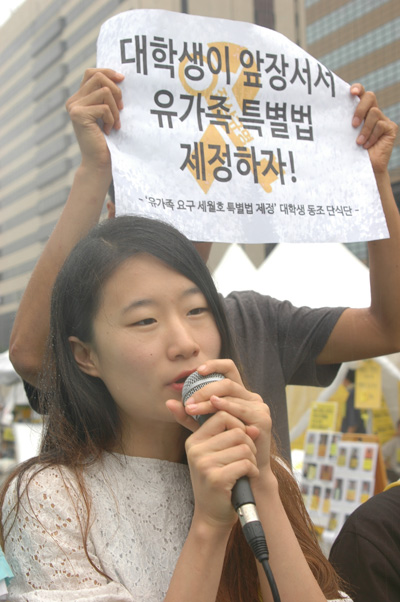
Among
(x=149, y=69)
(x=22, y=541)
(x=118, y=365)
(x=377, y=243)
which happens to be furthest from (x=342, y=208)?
(x=22, y=541)

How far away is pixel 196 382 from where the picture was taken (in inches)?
40.0

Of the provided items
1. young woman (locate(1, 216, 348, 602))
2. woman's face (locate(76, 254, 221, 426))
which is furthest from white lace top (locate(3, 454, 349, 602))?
woman's face (locate(76, 254, 221, 426))

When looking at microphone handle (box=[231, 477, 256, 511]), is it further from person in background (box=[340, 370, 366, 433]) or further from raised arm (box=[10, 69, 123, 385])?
person in background (box=[340, 370, 366, 433])

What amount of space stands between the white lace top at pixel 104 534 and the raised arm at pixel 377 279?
29.0 inches

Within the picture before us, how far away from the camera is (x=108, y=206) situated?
170 centimetres

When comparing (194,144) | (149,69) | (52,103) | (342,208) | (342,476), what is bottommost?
(342,476)

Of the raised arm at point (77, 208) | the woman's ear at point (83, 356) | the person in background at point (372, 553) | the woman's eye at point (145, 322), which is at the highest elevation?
the raised arm at point (77, 208)

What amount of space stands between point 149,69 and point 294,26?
838 millimetres

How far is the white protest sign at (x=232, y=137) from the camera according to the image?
4.71 feet

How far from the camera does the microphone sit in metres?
0.86

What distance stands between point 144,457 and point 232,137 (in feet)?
2.68

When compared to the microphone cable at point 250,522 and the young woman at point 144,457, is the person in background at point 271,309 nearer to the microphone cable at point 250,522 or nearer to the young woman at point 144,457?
the young woman at point 144,457

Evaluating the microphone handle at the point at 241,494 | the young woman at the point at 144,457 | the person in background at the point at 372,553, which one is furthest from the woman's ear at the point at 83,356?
the person in background at the point at 372,553

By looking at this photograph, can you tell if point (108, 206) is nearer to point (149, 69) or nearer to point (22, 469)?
point (149, 69)
